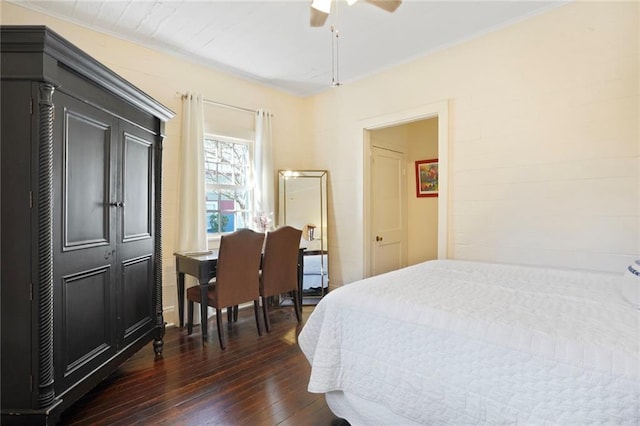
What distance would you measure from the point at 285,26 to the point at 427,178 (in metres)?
2.86

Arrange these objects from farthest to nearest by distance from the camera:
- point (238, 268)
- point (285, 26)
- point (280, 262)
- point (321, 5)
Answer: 1. point (280, 262)
2. point (238, 268)
3. point (285, 26)
4. point (321, 5)

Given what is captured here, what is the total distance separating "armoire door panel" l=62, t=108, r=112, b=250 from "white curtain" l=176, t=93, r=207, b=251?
1389mm

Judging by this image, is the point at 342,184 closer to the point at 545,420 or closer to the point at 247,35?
the point at 247,35

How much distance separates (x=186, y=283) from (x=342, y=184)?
7.23ft

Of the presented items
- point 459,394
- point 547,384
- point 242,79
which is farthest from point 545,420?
point 242,79

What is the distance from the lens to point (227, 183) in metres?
3.95

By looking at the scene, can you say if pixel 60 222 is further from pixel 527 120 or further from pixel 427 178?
pixel 427 178

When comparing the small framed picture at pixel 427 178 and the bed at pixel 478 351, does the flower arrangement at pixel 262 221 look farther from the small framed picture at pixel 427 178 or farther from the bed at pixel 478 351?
the small framed picture at pixel 427 178

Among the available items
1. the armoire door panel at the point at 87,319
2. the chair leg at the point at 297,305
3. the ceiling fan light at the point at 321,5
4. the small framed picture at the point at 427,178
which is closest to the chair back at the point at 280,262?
the chair leg at the point at 297,305

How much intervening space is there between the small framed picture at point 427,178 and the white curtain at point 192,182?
9.85 ft

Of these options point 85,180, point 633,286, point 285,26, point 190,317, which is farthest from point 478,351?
point 285,26

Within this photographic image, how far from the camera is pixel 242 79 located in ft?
13.2

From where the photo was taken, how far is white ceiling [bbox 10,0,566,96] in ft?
8.52

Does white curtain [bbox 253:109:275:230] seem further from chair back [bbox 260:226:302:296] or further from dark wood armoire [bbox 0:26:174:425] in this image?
dark wood armoire [bbox 0:26:174:425]
